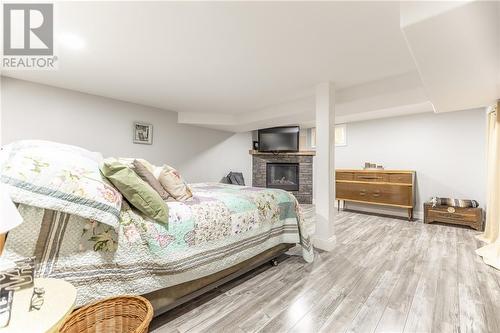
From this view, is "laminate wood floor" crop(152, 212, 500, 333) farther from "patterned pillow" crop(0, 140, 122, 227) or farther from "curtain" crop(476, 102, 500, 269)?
"patterned pillow" crop(0, 140, 122, 227)

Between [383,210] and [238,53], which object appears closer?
[238,53]

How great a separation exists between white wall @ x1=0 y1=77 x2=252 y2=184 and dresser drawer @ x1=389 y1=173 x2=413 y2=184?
12.0 ft

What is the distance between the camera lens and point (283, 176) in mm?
6129

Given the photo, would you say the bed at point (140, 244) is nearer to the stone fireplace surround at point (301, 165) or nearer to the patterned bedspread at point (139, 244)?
the patterned bedspread at point (139, 244)

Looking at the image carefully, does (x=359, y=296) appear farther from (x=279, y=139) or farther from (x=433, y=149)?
(x=279, y=139)

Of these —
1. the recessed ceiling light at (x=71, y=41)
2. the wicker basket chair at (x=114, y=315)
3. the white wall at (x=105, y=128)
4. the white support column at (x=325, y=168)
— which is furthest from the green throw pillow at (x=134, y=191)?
the white wall at (x=105, y=128)

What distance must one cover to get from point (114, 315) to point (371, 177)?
4624 mm

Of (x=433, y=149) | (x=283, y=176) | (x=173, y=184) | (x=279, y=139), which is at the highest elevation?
(x=279, y=139)

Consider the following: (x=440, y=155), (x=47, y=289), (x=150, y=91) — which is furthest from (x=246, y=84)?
(x=440, y=155)

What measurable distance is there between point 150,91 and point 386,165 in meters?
4.78

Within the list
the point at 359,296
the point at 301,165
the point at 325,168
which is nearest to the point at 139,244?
the point at 359,296

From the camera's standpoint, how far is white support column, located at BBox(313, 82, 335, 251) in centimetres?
270

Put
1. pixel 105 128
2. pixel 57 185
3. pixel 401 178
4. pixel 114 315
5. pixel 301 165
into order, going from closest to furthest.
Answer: pixel 57 185 < pixel 114 315 < pixel 105 128 < pixel 401 178 < pixel 301 165

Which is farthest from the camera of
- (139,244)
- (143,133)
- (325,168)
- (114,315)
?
(143,133)
